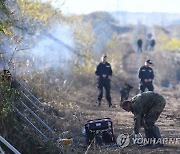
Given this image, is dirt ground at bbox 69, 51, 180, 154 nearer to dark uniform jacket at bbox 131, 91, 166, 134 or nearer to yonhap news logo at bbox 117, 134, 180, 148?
yonhap news logo at bbox 117, 134, 180, 148

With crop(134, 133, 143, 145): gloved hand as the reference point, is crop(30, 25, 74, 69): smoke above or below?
above

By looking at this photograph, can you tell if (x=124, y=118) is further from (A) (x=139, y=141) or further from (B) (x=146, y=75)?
(A) (x=139, y=141)

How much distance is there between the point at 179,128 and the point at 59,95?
18.0 feet

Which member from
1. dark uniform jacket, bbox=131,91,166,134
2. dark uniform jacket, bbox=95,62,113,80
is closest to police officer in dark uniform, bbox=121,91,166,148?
dark uniform jacket, bbox=131,91,166,134

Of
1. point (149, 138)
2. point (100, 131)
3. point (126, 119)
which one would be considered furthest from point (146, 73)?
point (100, 131)

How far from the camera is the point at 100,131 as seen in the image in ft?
30.8

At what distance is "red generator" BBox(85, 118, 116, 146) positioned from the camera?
369 inches

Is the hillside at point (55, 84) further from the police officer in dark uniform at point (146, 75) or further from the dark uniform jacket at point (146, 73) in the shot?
the dark uniform jacket at point (146, 73)

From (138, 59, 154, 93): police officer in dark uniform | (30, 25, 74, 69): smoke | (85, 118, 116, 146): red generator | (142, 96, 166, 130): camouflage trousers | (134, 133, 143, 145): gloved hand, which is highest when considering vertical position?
(30, 25, 74, 69): smoke

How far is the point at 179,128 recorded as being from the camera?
11719 mm

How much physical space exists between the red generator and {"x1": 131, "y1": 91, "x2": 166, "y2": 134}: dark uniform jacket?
55 centimetres

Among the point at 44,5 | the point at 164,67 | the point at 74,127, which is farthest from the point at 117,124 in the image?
the point at 164,67

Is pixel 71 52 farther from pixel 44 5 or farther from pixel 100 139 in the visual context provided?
pixel 100 139

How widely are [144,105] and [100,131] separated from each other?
1065mm
